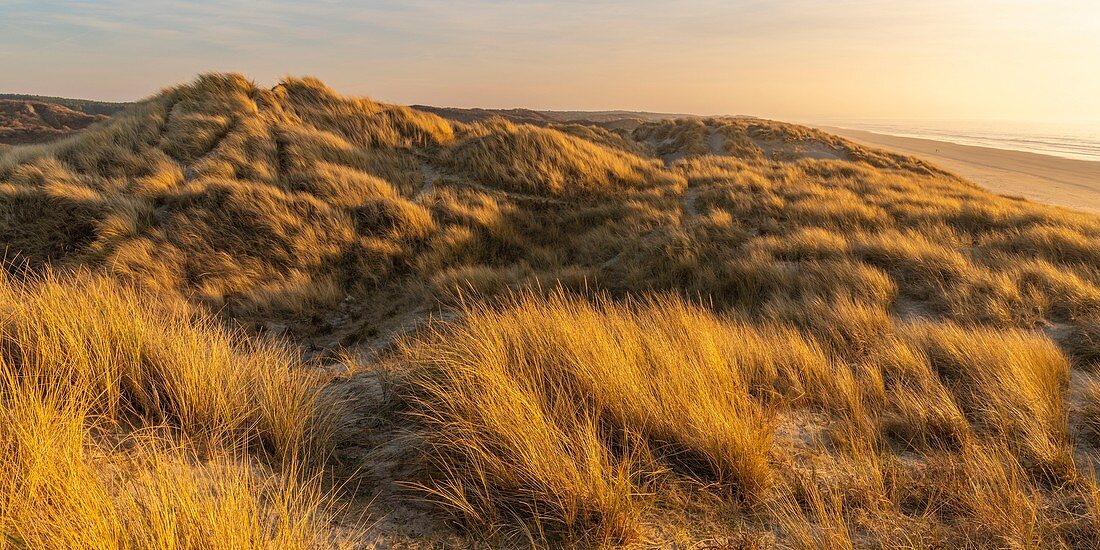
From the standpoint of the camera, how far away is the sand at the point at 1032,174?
2430 centimetres

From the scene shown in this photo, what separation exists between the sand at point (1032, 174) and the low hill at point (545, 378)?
22.5m

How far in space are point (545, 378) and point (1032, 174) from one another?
157ft

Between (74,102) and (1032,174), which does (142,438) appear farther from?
(74,102)

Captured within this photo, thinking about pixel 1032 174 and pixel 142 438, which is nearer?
pixel 142 438

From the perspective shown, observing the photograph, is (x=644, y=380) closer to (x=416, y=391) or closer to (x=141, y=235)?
(x=416, y=391)

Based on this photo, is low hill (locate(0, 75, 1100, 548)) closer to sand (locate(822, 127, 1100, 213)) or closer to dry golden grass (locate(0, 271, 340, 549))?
dry golden grass (locate(0, 271, 340, 549))

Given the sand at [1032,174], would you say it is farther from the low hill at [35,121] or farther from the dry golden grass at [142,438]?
the low hill at [35,121]

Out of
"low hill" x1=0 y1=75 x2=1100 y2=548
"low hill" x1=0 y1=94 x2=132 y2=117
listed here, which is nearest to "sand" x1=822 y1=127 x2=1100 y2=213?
"low hill" x1=0 y1=75 x2=1100 y2=548

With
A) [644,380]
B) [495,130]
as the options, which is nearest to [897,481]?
[644,380]

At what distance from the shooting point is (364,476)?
7.68 ft

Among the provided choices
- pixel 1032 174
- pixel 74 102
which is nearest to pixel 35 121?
pixel 74 102

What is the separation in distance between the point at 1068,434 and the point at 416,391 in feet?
13.3

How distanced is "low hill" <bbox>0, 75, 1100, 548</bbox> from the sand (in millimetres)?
22509

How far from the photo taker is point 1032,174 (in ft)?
112
